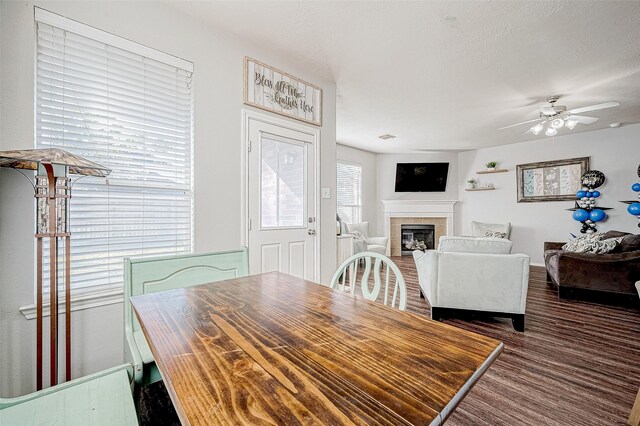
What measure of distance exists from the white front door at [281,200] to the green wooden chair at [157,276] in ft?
2.50

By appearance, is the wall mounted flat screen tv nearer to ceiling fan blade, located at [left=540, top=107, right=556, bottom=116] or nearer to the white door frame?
ceiling fan blade, located at [left=540, top=107, right=556, bottom=116]

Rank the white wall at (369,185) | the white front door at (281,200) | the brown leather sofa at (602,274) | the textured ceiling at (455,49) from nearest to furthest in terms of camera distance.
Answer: the textured ceiling at (455,49) < the white front door at (281,200) < the brown leather sofa at (602,274) < the white wall at (369,185)

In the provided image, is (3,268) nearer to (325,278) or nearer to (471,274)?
(325,278)

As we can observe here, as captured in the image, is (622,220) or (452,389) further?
(622,220)

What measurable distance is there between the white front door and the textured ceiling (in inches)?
32.8

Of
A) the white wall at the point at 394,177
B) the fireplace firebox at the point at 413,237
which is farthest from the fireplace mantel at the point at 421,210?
the fireplace firebox at the point at 413,237

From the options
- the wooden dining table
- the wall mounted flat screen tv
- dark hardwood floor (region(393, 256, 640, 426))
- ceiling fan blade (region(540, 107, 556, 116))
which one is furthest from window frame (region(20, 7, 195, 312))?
the wall mounted flat screen tv

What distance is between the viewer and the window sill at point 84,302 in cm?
155

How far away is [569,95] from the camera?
3.55m

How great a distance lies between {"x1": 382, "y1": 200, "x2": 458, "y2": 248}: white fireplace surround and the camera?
696cm

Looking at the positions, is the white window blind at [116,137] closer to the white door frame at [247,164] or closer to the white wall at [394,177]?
the white door frame at [247,164]

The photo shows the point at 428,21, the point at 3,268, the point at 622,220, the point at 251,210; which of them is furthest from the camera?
the point at 622,220

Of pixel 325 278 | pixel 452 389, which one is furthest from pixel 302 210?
pixel 452 389

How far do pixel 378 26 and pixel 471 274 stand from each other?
7.83 ft
